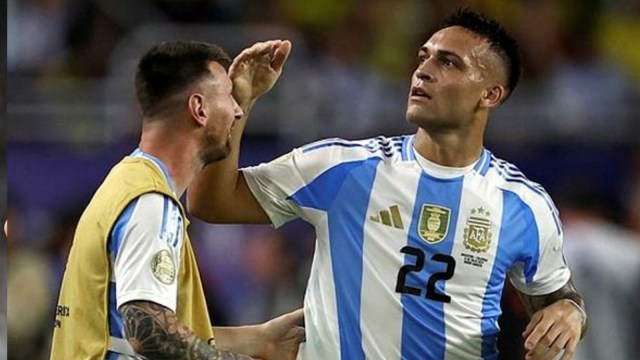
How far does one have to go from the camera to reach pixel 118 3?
10023mm

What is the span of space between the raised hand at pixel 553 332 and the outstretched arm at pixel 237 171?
95 cm

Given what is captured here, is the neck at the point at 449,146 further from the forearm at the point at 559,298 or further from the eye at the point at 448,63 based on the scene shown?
the forearm at the point at 559,298

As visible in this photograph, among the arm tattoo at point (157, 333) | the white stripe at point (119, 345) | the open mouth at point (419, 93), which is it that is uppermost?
the open mouth at point (419, 93)

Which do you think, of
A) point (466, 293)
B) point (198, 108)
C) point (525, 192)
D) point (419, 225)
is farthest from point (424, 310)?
point (198, 108)

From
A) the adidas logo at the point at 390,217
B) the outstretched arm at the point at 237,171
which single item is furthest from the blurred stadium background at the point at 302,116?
the outstretched arm at the point at 237,171

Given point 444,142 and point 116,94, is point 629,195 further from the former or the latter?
point 444,142

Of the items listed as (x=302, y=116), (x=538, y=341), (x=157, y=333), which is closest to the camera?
(x=157, y=333)

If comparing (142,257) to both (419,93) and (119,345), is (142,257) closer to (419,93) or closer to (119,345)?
(119,345)

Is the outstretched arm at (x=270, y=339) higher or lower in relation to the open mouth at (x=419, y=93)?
lower

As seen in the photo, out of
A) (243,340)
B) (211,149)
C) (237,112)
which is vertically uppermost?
(237,112)

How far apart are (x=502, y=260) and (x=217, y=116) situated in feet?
3.53

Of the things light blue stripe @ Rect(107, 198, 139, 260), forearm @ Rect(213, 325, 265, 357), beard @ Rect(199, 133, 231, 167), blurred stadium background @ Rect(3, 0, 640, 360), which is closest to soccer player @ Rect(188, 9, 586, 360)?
forearm @ Rect(213, 325, 265, 357)

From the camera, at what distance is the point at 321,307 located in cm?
470

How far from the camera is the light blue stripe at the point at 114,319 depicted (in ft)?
12.9
